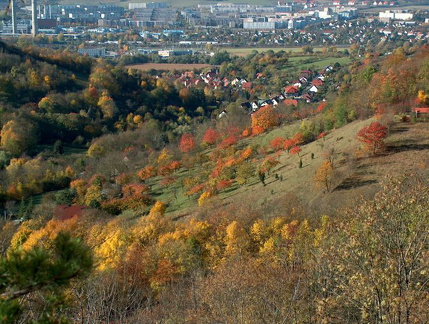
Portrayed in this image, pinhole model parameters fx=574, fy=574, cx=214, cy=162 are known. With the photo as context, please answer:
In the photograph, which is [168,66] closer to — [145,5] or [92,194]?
[92,194]

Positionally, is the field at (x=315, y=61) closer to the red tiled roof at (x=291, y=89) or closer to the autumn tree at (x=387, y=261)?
the red tiled roof at (x=291, y=89)

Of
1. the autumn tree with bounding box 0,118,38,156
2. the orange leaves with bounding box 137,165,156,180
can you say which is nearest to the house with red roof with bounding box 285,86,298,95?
the autumn tree with bounding box 0,118,38,156

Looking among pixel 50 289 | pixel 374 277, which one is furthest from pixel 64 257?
pixel 374 277

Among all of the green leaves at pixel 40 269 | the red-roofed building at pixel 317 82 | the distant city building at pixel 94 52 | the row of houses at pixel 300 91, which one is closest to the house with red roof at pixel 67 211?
the green leaves at pixel 40 269

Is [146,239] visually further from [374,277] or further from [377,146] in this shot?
[374,277]

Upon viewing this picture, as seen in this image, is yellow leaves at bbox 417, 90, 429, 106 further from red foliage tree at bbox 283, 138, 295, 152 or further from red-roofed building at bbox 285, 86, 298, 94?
red-roofed building at bbox 285, 86, 298, 94

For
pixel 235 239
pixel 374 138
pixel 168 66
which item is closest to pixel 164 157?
pixel 374 138
